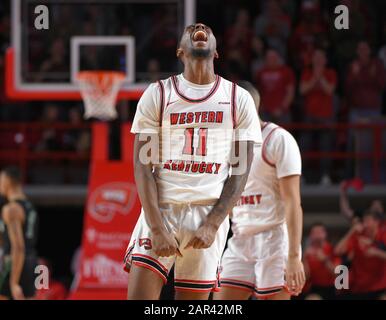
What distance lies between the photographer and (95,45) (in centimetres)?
933

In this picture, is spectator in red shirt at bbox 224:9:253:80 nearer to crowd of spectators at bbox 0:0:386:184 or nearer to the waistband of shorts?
crowd of spectators at bbox 0:0:386:184

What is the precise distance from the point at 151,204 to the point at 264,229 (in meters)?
1.33

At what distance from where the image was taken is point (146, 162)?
12.7 ft

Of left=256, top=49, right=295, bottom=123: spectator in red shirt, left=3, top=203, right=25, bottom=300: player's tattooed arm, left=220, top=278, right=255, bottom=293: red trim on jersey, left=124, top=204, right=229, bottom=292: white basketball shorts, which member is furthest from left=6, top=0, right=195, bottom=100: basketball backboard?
left=124, top=204, right=229, bottom=292: white basketball shorts

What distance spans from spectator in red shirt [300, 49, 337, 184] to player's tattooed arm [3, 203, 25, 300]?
4713 millimetres

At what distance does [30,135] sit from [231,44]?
3210 millimetres

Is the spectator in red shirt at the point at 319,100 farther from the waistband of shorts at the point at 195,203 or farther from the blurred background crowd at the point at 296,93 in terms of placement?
the waistband of shorts at the point at 195,203

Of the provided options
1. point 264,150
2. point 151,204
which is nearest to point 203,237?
point 151,204

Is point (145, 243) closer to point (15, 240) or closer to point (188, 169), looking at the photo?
point (188, 169)

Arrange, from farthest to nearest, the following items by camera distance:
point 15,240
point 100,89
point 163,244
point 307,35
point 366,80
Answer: point 307,35 → point 366,80 → point 100,89 → point 15,240 → point 163,244

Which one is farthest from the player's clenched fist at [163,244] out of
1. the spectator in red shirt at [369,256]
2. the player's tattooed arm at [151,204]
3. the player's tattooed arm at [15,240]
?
the spectator in red shirt at [369,256]

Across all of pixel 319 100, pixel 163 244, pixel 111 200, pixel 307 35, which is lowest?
pixel 111 200
